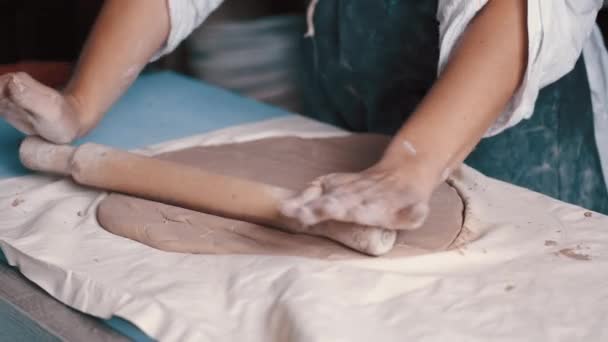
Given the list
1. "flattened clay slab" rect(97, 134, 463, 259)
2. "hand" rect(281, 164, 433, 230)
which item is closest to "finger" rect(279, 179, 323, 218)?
"hand" rect(281, 164, 433, 230)

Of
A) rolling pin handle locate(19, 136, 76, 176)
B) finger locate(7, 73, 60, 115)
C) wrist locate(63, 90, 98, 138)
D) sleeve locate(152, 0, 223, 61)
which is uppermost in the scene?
sleeve locate(152, 0, 223, 61)

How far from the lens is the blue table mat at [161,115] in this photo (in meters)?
1.41

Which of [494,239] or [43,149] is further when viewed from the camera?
[43,149]

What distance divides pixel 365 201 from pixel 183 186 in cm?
30

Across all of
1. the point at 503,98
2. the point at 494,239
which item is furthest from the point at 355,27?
the point at 494,239

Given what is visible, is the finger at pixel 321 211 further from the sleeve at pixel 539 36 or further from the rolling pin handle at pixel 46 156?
the rolling pin handle at pixel 46 156

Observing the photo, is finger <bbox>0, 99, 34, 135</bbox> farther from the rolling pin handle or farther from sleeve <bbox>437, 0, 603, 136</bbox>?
sleeve <bbox>437, 0, 603, 136</bbox>

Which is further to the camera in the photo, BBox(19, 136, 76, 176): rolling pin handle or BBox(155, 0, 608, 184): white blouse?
BBox(19, 136, 76, 176): rolling pin handle

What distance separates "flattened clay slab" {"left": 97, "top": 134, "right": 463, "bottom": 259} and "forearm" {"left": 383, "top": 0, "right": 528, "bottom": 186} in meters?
0.09

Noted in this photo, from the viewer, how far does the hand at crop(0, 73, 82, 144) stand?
1.14m

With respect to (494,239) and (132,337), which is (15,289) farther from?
(494,239)

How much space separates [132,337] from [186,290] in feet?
0.26

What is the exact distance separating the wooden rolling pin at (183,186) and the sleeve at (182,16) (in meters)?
0.28

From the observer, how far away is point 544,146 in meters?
1.43
